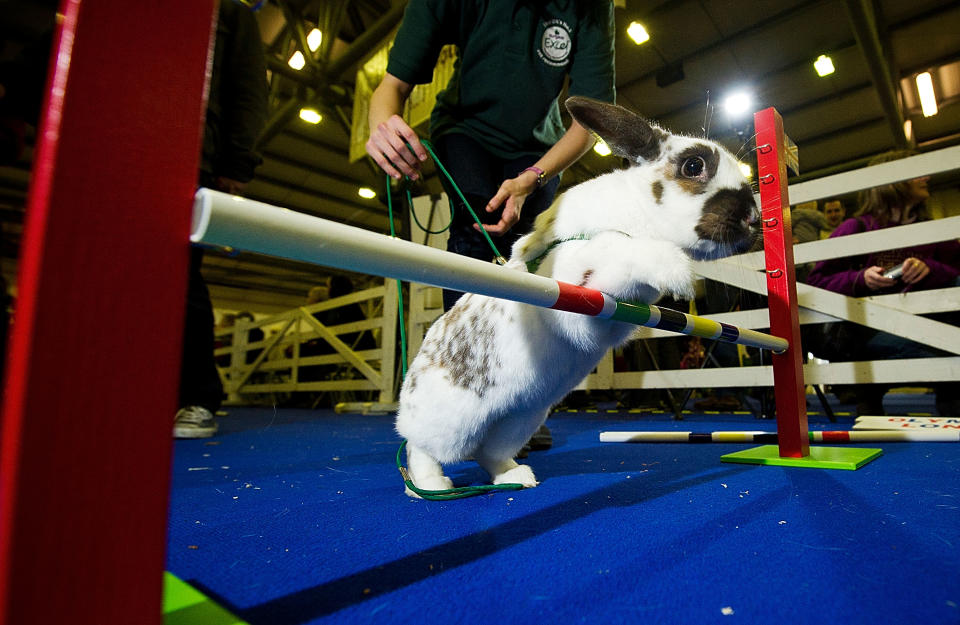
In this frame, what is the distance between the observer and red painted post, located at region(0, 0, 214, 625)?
12.4 inches

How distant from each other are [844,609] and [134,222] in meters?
0.71

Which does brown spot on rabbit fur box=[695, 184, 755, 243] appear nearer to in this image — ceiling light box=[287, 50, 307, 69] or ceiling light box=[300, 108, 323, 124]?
ceiling light box=[287, 50, 307, 69]

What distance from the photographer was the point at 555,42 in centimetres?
169

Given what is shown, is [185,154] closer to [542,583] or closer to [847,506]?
[542,583]

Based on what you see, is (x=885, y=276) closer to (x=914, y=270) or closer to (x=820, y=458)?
(x=914, y=270)

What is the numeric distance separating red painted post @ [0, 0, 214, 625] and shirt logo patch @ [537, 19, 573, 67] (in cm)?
151

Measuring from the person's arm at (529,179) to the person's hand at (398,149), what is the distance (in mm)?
209

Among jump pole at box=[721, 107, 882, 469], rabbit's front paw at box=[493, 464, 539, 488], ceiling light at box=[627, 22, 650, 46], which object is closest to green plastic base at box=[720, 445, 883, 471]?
jump pole at box=[721, 107, 882, 469]

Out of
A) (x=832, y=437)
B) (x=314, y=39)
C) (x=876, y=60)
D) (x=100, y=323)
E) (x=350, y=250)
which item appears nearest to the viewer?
(x=100, y=323)

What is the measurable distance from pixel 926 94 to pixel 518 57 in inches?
275

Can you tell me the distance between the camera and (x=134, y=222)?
362 millimetres

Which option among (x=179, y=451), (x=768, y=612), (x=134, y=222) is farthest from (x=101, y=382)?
(x=179, y=451)

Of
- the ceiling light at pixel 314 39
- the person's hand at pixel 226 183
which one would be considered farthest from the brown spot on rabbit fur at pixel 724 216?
the ceiling light at pixel 314 39

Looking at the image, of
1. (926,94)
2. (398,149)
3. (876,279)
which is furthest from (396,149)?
(926,94)
